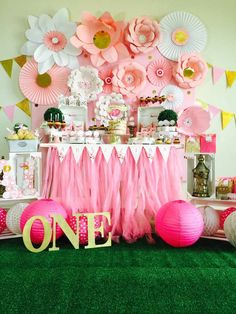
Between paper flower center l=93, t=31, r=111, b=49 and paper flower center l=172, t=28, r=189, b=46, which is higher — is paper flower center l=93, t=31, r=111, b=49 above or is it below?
below

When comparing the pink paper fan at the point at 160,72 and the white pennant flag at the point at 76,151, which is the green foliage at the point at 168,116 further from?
the white pennant flag at the point at 76,151

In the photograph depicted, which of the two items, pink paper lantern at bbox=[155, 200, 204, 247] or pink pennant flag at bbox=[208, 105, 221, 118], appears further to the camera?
pink pennant flag at bbox=[208, 105, 221, 118]

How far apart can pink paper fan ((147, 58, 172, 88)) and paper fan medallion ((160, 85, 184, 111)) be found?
0.23ft

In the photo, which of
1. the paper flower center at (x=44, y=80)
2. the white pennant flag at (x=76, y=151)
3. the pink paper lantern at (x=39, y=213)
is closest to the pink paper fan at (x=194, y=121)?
the white pennant flag at (x=76, y=151)

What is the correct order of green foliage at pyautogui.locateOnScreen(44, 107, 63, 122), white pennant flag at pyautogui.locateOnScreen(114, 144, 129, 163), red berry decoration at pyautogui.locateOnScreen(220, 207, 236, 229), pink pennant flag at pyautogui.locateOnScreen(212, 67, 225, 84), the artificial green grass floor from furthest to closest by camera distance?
pink pennant flag at pyautogui.locateOnScreen(212, 67, 225, 84) → green foliage at pyautogui.locateOnScreen(44, 107, 63, 122) → white pennant flag at pyautogui.locateOnScreen(114, 144, 129, 163) → red berry decoration at pyautogui.locateOnScreen(220, 207, 236, 229) → the artificial green grass floor

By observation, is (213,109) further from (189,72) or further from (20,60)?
(20,60)

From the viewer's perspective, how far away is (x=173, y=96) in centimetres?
298

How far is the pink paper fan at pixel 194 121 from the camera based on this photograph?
2904mm

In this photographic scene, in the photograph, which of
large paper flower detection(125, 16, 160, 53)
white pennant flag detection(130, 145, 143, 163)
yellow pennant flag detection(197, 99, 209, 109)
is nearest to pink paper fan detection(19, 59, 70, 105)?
large paper flower detection(125, 16, 160, 53)

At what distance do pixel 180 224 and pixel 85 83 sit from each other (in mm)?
1602

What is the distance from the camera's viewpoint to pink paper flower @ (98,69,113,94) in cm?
294

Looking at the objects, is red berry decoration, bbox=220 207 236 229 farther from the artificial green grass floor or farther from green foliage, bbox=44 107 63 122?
green foliage, bbox=44 107 63 122

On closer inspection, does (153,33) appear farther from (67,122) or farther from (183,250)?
(183,250)

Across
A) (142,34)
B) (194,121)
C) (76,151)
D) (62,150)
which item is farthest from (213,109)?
(62,150)
